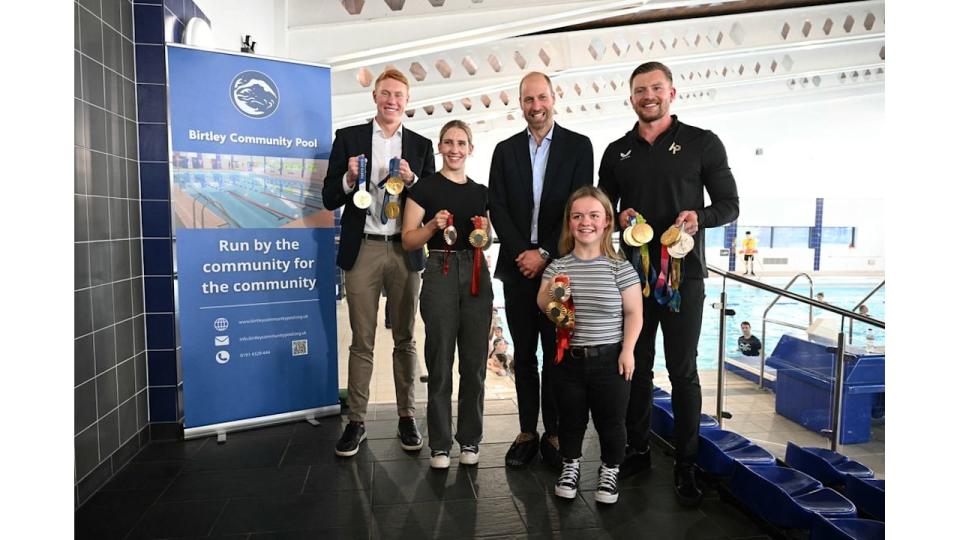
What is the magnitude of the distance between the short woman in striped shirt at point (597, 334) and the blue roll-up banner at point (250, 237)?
1638 mm

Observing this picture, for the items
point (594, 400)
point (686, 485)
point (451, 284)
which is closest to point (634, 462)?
point (686, 485)

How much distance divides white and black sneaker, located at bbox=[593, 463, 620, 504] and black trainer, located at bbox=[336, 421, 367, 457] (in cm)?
124

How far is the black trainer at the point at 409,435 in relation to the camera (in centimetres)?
309

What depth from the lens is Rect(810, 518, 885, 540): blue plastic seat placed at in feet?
6.40

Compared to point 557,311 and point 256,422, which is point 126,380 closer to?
point 256,422

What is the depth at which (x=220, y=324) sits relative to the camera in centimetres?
331

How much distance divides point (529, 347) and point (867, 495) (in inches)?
59.1

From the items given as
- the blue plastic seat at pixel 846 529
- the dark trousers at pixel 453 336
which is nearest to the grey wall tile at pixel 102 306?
the dark trousers at pixel 453 336

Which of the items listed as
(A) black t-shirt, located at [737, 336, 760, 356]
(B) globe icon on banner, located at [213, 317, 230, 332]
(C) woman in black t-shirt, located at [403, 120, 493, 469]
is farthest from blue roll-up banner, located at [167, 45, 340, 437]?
(A) black t-shirt, located at [737, 336, 760, 356]

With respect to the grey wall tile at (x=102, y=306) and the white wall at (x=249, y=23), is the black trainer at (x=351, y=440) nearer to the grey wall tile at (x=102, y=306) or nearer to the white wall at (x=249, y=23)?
the grey wall tile at (x=102, y=306)

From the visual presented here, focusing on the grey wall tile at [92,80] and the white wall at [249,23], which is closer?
the grey wall tile at [92,80]

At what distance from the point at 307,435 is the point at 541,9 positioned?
3805 millimetres

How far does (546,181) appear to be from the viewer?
277 cm
